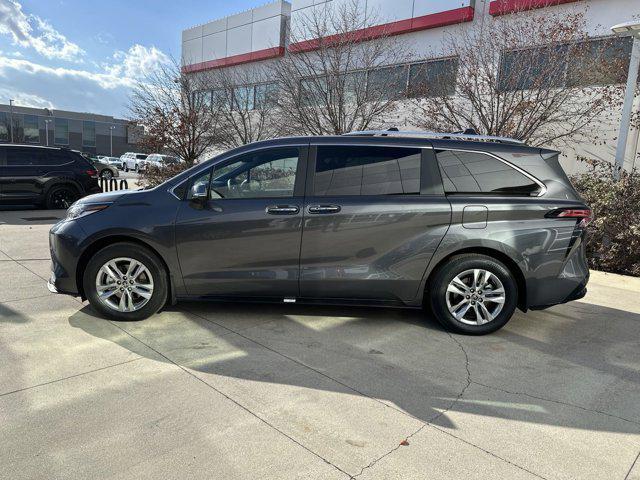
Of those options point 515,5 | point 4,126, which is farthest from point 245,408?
point 4,126

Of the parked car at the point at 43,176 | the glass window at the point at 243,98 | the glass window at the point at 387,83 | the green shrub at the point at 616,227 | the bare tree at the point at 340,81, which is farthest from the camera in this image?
the glass window at the point at 243,98

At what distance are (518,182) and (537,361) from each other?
1.61 metres

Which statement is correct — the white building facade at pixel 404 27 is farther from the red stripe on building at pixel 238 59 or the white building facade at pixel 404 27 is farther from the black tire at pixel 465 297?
the black tire at pixel 465 297

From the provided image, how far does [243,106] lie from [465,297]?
15.5 meters

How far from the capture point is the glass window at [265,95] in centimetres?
1545

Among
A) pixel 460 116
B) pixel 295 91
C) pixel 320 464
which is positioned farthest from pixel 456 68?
pixel 320 464

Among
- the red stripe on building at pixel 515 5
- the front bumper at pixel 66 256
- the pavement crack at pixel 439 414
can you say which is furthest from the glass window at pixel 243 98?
the pavement crack at pixel 439 414

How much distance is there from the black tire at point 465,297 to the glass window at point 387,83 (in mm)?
9649

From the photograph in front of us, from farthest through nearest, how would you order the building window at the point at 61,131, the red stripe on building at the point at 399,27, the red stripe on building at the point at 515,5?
1. the building window at the point at 61,131
2. the red stripe on building at the point at 399,27
3. the red stripe on building at the point at 515,5

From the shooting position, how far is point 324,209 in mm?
4273

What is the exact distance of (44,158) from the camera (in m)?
11.9

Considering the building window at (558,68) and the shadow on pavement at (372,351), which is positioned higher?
the building window at (558,68)

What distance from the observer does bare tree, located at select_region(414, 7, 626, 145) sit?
9828mm

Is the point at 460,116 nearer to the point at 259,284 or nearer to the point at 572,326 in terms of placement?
the point at 572,326
